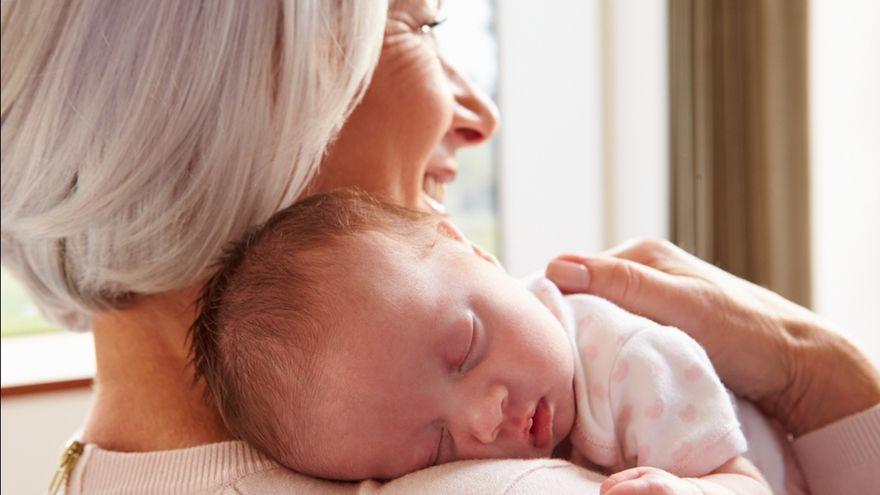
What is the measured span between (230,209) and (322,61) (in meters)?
0.22

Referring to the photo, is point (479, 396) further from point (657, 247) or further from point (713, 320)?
point (657, 247)

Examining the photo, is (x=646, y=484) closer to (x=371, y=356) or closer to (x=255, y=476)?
(x=371, y=356)

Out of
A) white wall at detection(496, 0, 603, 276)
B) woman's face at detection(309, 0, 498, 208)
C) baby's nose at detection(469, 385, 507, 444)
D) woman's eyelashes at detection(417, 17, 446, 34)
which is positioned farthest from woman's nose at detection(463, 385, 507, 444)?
white wall at detection(496, 0, 603, 276)

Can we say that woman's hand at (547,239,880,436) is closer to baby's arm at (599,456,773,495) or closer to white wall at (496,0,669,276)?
baby's arm at (599,456,773,495)

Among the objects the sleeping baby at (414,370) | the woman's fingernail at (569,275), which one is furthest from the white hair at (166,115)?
the woman's fingernail at (569,275)

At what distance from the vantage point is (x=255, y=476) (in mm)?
1157

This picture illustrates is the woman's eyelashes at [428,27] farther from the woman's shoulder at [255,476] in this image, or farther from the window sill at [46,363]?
the window sill at [46,363]

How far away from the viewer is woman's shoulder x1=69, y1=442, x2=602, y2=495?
101 cm

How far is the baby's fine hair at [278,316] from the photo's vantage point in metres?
1.12

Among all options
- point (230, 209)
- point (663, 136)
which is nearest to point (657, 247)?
point (230, 209)

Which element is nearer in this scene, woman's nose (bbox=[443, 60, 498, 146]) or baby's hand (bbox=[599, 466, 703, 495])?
baby's hand (bbox=[599, 466, 703, 495])

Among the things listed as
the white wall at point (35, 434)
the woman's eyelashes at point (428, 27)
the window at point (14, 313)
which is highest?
the woman's eyelashes at point (428, 27)

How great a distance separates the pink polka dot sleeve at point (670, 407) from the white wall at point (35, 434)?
2902 mm

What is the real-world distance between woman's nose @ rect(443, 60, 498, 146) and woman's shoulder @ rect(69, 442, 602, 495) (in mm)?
736
